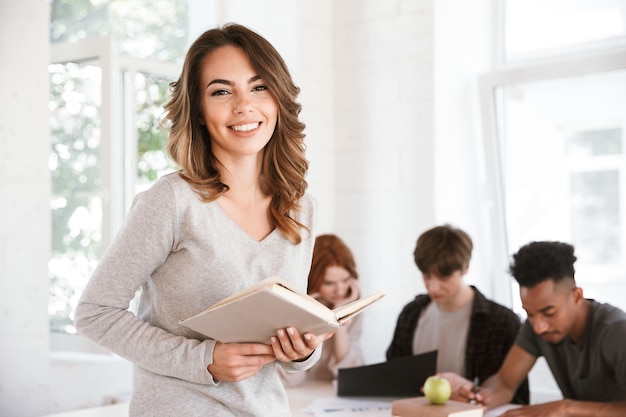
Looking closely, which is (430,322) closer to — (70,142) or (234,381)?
(70,142)

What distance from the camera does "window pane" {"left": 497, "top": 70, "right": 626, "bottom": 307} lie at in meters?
3.38

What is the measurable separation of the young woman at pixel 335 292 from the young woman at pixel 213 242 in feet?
5.65

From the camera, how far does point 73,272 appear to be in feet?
10.7

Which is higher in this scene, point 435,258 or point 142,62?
point 142,62

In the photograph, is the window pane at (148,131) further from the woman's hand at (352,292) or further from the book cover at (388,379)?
the book cover at (388,379)

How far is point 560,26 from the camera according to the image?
11.6ft

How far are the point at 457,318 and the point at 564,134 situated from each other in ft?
3.38

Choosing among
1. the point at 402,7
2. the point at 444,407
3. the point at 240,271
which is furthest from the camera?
the point at 402,7

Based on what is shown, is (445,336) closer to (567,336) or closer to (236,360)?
(567,336)

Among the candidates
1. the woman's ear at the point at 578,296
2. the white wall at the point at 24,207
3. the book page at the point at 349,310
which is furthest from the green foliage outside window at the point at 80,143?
the book page at the point at 349,310

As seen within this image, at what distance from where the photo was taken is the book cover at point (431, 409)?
219cm

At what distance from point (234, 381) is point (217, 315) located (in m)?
0.15

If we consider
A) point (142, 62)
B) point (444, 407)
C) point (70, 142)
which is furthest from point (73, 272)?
point (444, 407)

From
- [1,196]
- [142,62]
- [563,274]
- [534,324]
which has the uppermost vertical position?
[142,62]
